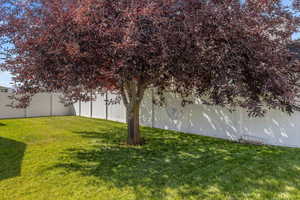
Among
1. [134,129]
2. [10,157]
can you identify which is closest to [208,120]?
[134,129]

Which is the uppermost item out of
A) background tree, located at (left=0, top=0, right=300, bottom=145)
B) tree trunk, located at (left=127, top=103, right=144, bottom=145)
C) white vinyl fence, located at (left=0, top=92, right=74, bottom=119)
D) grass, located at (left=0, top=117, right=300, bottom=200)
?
background tree, located at (left=0, top=0, right=300, bottom=145)

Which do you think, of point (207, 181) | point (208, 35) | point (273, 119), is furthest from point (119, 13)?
point (273, 119)

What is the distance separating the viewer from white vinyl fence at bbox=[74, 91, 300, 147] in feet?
17.5

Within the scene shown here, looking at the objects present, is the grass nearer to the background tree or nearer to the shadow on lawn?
the shadow on lawn

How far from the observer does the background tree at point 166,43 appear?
3.31 m

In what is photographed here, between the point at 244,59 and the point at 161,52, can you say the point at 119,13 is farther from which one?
the point at 244,59

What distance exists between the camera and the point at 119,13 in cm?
353

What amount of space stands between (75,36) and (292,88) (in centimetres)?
398

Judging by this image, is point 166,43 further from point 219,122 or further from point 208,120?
point 208,120

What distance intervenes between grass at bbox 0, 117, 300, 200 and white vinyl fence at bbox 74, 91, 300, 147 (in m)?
0.59

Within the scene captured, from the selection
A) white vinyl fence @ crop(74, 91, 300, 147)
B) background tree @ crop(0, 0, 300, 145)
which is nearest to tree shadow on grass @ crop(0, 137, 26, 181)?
background tree @ crop(0, 0, 300, 145)

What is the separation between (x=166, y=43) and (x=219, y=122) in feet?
14.1

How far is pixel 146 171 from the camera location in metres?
3.66

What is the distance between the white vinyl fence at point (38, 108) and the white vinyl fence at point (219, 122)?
5193 millimetres
